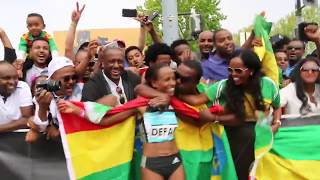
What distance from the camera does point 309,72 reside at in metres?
5.91

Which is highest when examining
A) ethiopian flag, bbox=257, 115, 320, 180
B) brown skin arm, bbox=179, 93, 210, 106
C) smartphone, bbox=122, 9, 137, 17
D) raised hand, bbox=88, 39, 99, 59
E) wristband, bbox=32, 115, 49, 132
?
smartphone, bbox=122, 9, 137, 17

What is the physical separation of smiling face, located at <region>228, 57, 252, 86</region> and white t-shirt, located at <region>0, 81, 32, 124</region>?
2.03 m

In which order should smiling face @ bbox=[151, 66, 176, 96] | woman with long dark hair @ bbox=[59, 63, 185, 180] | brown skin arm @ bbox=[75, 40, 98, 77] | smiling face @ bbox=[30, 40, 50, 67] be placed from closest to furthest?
woman with long dark hair @ bbox=[59, 63, 185, 180], smiling face @ bbox=[151, 66, 176, 96], brown skin arm @ bbox=[75, 40, 98, 77], smiling face @ bbox=[30, 40, 50, 67]

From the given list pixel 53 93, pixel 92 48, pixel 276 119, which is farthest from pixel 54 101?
pixel 276 119

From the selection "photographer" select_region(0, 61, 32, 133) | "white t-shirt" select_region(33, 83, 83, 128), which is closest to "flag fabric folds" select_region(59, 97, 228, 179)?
"white t-shirt" select_region(33, 83, 83, 128)

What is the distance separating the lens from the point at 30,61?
23.0ft

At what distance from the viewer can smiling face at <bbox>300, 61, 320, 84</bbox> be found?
591 cm

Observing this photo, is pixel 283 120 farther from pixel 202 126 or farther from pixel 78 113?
pixel 78 113

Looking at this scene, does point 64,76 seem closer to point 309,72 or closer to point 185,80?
point 185,80

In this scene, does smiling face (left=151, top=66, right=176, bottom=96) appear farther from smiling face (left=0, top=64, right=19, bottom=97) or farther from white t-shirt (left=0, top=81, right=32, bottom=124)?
smiling face (left=0, top=64, right=19, bottom=97)

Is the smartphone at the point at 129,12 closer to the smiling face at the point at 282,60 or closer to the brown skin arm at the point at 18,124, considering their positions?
the smiling face at the point at 282,60

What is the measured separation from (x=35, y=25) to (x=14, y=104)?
2217 millimetres

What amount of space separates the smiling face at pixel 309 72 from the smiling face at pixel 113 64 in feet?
6.33

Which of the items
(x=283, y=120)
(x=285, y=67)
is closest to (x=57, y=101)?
(x=283, y=120)
